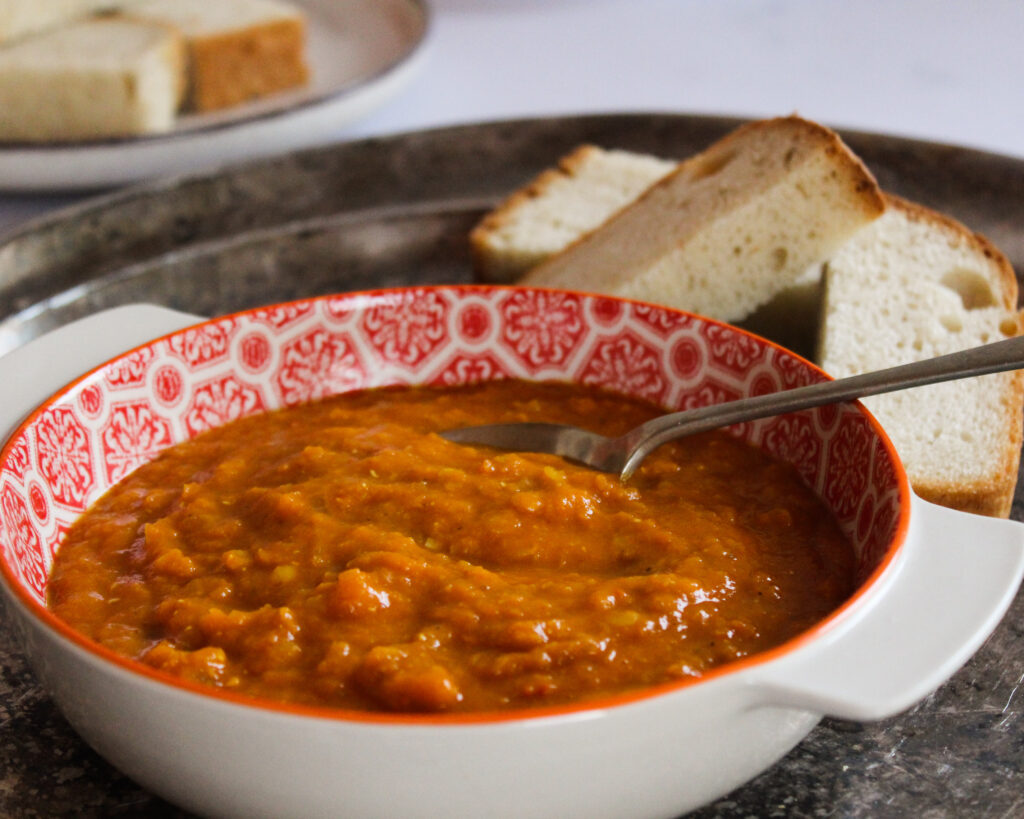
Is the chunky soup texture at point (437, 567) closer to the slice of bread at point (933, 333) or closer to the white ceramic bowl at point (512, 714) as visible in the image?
the white ceramic bowl at point (512, 714)

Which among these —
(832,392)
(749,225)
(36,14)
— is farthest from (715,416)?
(36,14)

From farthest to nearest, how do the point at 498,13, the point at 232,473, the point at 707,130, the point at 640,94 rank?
1. the point at 498,13
2. the point at 640,94
3. the point at 707,130
4. the point at 232,473

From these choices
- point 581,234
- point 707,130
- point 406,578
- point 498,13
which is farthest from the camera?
point 498,13

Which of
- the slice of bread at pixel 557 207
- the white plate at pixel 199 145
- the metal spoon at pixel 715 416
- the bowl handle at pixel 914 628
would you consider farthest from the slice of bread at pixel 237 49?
the bowl handle at pixel 914 628

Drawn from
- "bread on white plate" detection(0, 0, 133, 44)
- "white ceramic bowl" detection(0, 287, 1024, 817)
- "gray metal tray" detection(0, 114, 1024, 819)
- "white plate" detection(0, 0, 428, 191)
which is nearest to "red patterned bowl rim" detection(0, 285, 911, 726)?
"white ceramic bowl" detection(0, 287, 1024, 817)

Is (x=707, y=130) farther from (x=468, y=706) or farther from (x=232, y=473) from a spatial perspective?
(x=468, y=706)

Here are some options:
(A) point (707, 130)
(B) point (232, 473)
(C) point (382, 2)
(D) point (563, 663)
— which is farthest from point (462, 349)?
(C) point (382, 2)

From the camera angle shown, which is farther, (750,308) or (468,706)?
A: (750,308)
